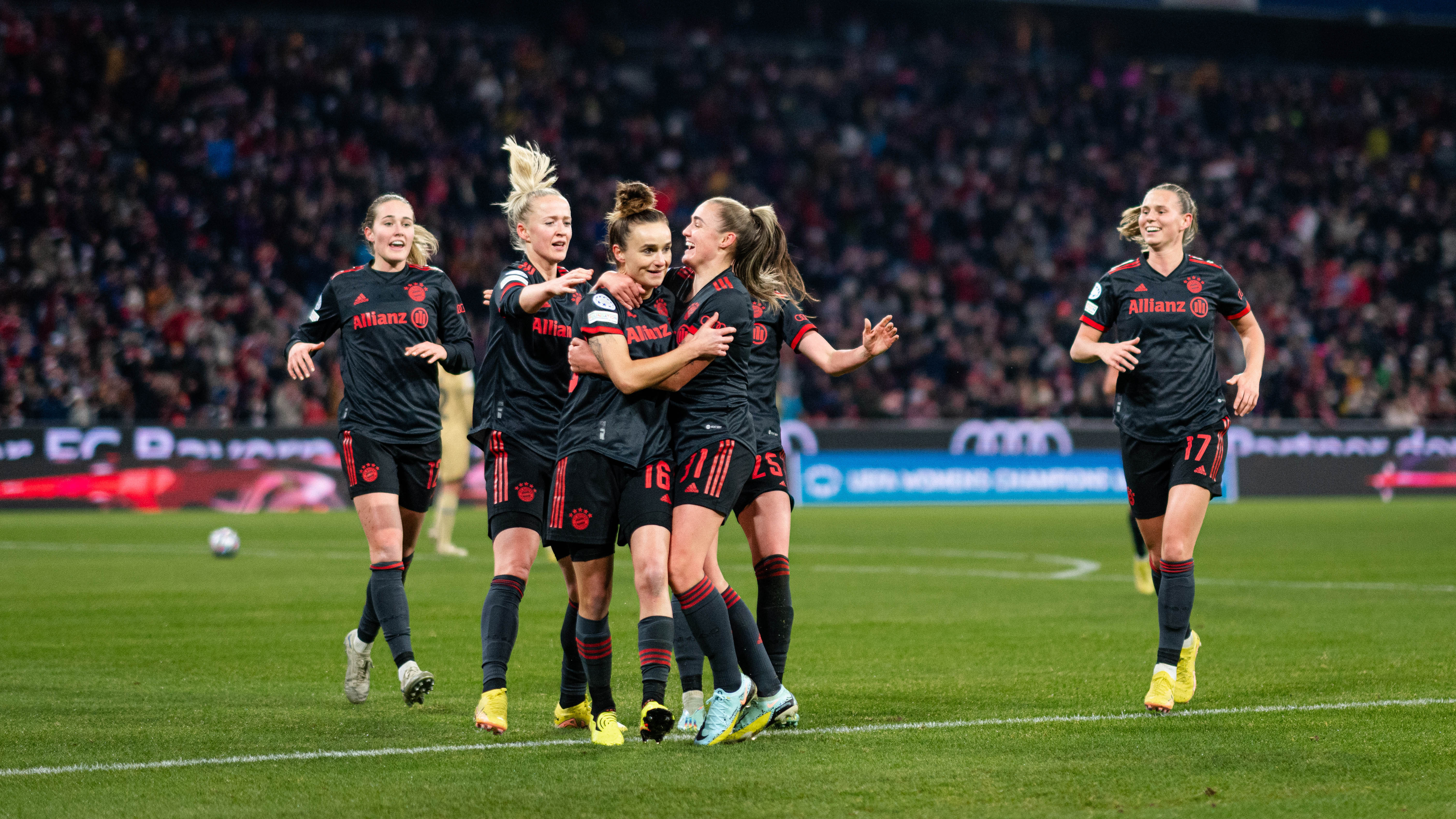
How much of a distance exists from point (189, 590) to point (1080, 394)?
62.8 ft

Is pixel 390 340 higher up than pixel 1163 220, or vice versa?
pixel 1163 220

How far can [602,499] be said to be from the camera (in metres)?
6.10

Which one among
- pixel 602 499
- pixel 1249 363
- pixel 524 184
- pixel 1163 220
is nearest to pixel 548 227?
pixel 524 184

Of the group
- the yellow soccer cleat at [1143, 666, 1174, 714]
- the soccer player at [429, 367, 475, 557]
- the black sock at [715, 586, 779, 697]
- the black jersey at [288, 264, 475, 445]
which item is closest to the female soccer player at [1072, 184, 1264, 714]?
the yellow soccer cleat at [1143, 666, 1174, 714]

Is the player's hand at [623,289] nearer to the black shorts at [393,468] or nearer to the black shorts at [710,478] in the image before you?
the black shorts at [710,478]

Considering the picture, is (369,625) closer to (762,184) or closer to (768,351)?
(768,351)

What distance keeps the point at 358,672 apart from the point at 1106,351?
3.65m

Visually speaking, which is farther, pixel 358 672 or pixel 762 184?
pixel 762 184

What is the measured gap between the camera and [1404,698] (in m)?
7.12

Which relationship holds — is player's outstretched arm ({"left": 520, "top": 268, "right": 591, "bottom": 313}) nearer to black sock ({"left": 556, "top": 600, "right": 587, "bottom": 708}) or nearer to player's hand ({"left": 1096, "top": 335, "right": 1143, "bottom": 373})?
black sock ({"left": 556, "top": 600, "right": 587, "bottom": 708})

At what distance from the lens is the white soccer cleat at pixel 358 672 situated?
24.2ft

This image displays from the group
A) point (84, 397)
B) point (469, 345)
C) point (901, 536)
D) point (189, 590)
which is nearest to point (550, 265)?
point (469, 345)

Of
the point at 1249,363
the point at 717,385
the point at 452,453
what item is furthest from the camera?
the point at 452,453

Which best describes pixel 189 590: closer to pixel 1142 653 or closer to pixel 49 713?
pixel 49 713
